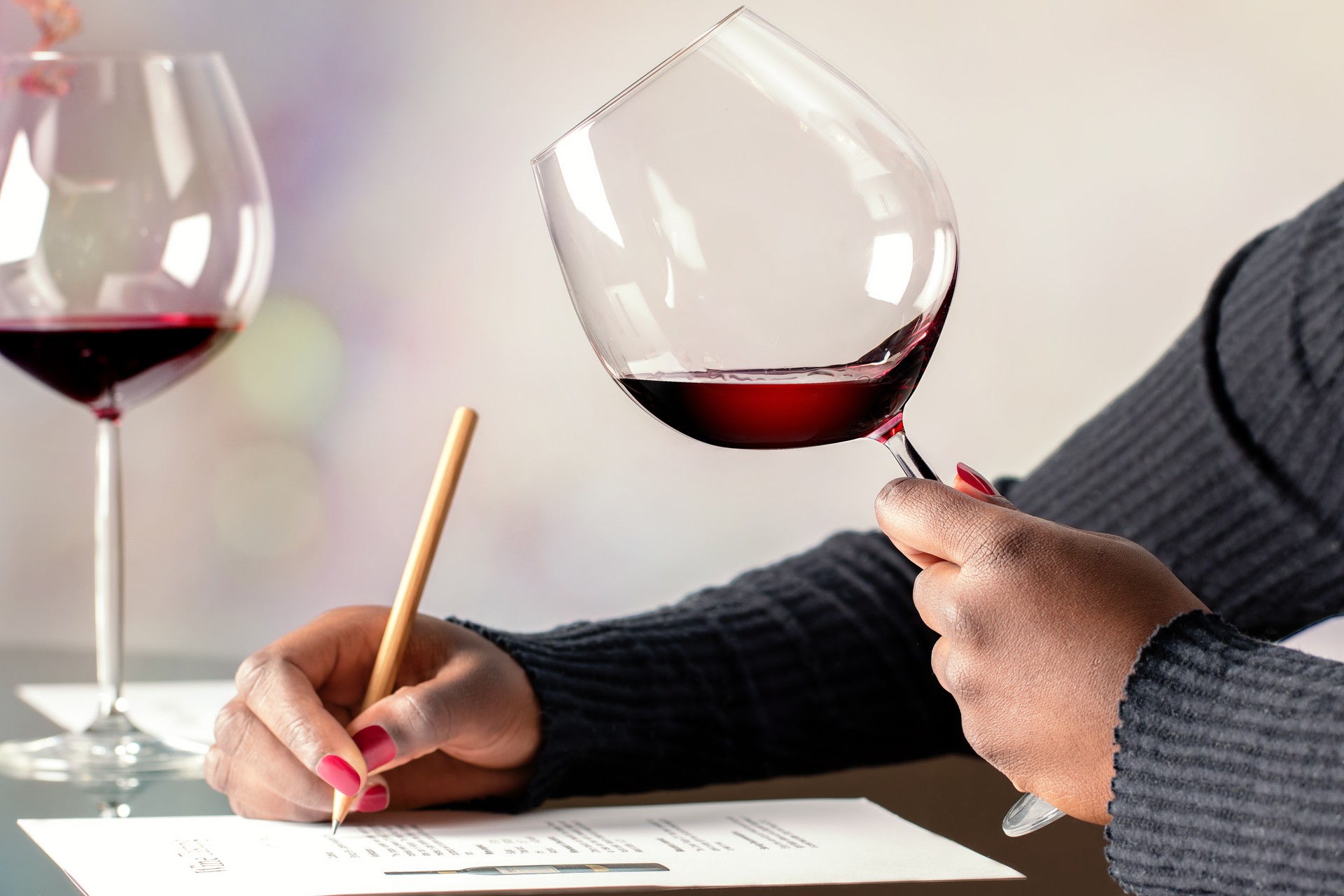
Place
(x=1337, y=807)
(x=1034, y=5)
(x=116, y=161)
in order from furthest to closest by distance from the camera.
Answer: (x=1034, y=5), (x=116, y=161), (x=1337, y=807)

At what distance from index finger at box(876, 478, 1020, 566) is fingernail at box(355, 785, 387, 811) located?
306mm

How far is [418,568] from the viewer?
0.74 metres

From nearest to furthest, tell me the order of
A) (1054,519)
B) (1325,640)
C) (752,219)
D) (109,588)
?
(752,219), (109,588), (1054,519), (1325,640)

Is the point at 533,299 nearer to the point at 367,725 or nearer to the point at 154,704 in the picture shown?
the point at 154,704

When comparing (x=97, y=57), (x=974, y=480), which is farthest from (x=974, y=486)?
(x=97, y=57)

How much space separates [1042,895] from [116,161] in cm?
64

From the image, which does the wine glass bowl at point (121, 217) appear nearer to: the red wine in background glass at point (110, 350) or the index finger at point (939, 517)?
the red wine in background glass at point (110, 350)

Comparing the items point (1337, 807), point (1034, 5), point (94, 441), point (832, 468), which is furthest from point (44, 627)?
point (1337, 807)

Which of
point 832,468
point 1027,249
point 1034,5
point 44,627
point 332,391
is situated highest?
point 1034,5

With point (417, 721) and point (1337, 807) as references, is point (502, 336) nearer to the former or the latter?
point (417, 721)

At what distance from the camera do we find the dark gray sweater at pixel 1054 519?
819 mm

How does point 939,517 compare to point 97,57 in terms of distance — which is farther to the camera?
point 97,57

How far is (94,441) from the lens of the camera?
8.14 feet

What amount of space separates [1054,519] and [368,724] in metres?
0.55
